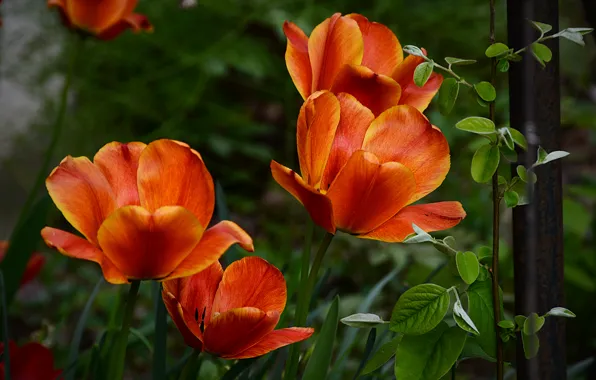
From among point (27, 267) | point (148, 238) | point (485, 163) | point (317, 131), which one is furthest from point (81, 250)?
point (27, 267)

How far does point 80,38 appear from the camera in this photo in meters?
1.03

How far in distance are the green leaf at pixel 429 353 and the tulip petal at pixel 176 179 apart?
0.55 ft

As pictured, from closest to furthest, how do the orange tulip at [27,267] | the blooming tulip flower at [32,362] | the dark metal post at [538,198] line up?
1. the dark metal post at [538,198]
2. the blooming tulip flower at [32,362]
3. the orange tulip at [27,267]

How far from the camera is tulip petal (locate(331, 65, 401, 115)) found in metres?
0.49

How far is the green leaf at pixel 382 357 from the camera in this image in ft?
1.69

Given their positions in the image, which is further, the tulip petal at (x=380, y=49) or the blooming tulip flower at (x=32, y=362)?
the blooming tulip flower at (x=32, y=362)

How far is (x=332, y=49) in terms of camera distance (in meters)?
0.51

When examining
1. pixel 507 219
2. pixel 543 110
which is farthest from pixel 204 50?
pixel 543 110

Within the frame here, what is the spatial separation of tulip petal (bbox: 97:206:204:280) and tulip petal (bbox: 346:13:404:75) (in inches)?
7.9

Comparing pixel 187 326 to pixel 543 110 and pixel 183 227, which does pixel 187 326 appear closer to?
pixel 183 227

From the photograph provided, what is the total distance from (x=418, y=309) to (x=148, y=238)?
7.4 inches

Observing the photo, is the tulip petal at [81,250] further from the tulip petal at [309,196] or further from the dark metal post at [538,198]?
the dark metal post at [538,198]

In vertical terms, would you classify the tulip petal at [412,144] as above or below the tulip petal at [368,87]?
below

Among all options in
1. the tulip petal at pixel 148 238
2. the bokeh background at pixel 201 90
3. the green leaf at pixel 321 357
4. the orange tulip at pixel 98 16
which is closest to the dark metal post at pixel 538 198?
the green leaf at pixel 321 357
